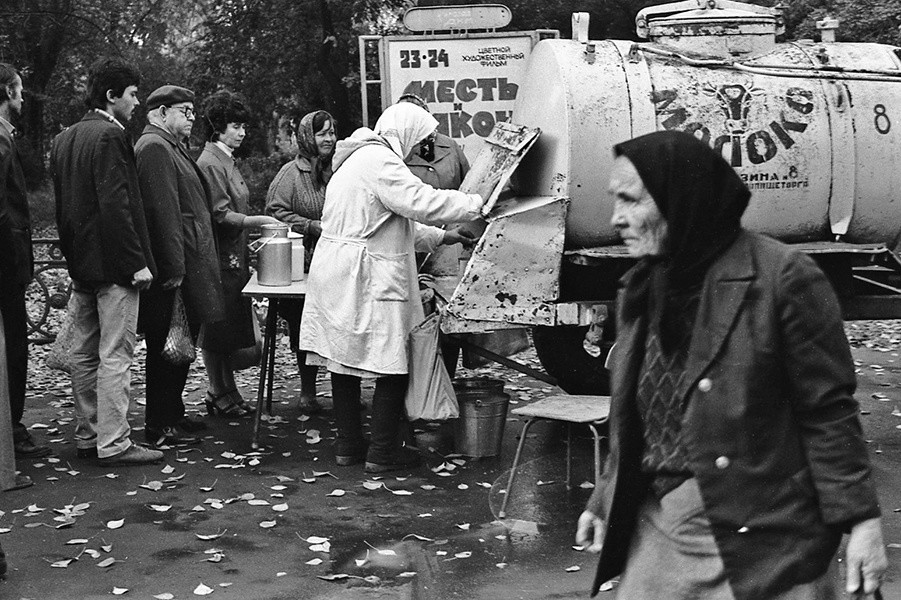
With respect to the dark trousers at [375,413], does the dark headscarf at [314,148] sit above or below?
above

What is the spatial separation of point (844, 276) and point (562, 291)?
5.41 feet

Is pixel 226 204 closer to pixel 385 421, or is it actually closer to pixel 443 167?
pixel 443 167

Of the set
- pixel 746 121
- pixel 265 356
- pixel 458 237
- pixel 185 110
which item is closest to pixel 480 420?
pixel 458 237

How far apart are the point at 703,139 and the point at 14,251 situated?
3.91 m

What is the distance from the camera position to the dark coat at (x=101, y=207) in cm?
696

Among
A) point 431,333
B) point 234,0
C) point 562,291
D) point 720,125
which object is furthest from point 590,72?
point 234,0

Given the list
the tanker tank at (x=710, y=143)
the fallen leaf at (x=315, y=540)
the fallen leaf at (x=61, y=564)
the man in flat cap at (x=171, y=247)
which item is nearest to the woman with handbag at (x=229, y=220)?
the man in flat cap at (x=171, y=247)

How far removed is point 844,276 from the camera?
739 centimetres

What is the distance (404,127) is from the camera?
705 centimetres

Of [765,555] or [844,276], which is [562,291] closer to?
[844,276]

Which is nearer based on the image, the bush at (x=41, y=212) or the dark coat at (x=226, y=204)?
the dark coat at (x=226, y=204)

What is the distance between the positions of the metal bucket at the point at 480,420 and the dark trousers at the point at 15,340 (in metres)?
2.57

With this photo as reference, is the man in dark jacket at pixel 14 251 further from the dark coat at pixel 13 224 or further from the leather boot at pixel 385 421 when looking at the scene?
the leather boot at pixel 385 421

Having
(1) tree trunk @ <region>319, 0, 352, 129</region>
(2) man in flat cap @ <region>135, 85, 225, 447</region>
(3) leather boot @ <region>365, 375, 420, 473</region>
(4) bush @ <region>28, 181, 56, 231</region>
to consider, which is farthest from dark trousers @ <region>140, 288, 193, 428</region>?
(4) bush @ <region>28, 181, 56, 231</region>
